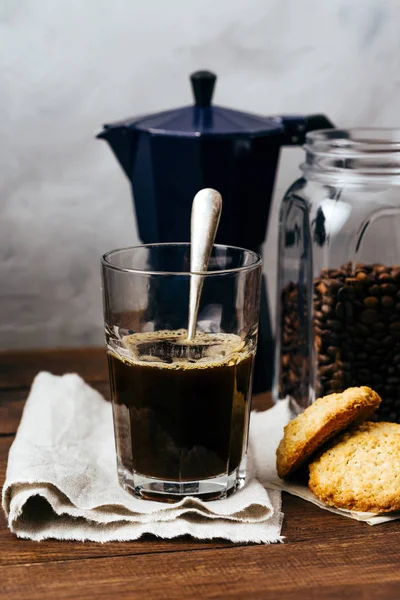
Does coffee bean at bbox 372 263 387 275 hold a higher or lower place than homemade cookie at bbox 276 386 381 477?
higher

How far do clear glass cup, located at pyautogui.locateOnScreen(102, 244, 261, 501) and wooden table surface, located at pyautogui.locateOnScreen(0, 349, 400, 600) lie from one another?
8 centimetres

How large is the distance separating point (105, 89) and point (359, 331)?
2.12 feet

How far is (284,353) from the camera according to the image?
1.12 m

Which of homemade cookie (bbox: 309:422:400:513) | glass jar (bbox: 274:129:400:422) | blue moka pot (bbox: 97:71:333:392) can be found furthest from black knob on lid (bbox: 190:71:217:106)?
homemade cookie (bbox: 309:422:400:513)

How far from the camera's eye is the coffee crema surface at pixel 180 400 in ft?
2.64

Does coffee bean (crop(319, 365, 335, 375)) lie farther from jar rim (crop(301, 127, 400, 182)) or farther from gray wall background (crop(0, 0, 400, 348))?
gray wall background (crop(0, 0, 400, 348))

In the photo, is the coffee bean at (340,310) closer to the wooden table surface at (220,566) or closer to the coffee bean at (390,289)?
the coffee bean at (390,289)

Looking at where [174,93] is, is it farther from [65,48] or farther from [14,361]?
[14,361]

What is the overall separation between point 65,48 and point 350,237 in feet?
2.04

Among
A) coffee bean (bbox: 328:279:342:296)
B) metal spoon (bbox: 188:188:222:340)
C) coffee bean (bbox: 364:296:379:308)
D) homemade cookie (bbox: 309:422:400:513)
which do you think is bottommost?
Result: homemade cookie (bbox: 309:422:400:513)

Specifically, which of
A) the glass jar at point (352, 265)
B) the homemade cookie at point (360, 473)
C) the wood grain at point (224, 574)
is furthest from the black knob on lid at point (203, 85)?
the wood grain at point (224, 574)

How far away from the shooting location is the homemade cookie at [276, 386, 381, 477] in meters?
0.82

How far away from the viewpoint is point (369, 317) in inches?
38.1

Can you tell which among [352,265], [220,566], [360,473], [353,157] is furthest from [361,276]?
[220,566]
